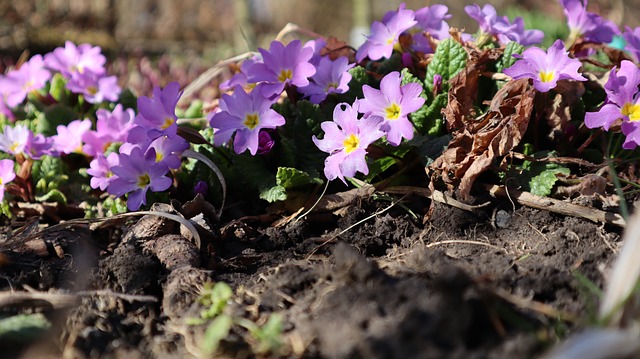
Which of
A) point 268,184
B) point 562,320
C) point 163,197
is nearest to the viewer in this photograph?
point 562,320

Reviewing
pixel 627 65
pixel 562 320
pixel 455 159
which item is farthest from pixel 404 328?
pixel 627 65

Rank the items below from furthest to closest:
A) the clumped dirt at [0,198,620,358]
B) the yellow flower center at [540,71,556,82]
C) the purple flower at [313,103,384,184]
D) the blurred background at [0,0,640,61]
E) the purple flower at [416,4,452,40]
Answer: the blurred background at [0,0,640,61]
the purple flower at [416,4,452,40]
the yellow flower center at [540,71,556,82]
the purple flower at [313,103,384,184]
the clumped dirt at [0,198,620,358]

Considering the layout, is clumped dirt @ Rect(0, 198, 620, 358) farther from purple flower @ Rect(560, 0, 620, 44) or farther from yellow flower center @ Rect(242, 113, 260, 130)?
purple flower @ Rect(560, 0, 620, 44)

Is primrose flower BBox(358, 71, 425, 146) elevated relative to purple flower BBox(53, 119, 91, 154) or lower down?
elevated

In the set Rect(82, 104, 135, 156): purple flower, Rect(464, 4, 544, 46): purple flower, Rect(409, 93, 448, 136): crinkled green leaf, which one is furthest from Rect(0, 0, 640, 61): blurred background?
Rect(409, 93, 448, 136): crinkled green leaf

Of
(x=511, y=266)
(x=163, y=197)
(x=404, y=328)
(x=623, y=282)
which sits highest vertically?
(x=623, y=282)

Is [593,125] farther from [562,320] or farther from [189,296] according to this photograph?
[189,296]

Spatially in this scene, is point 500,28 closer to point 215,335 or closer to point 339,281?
point 339,281

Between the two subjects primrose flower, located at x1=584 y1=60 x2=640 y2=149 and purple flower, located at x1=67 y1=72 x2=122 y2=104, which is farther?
purple flower, located at x1=67 y1=72 x2=122 y2=104
